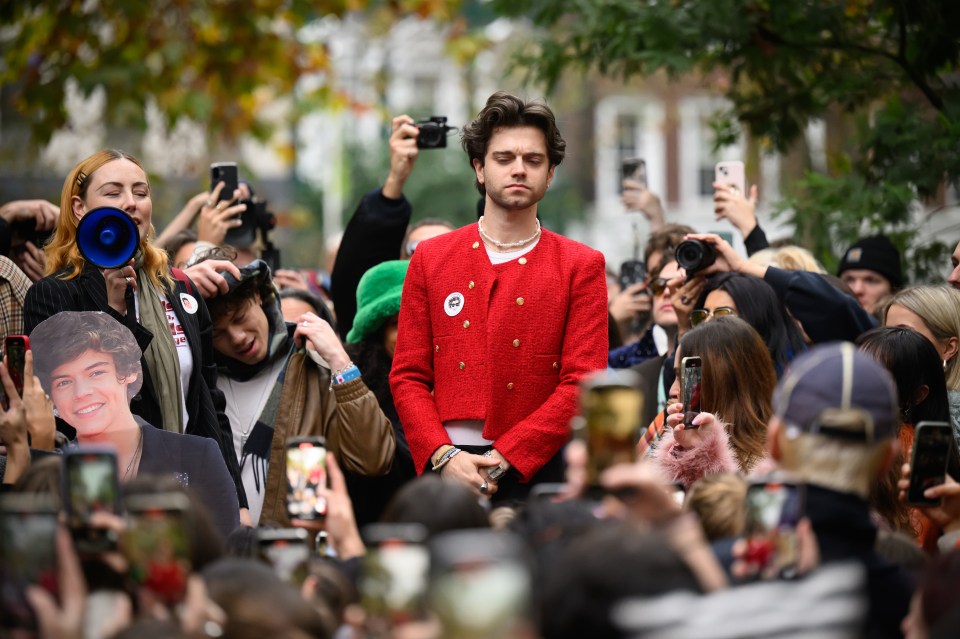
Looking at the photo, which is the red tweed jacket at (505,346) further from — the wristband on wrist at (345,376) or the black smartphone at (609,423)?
the black smartphone at (609,423)

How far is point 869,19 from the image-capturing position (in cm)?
800

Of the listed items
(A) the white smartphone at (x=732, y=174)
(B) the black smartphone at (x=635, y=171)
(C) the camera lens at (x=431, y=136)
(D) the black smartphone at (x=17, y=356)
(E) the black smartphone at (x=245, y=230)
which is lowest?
(D) the black smartphone at (x=17, y=356)

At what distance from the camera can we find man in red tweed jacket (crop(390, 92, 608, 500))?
4.87 metres

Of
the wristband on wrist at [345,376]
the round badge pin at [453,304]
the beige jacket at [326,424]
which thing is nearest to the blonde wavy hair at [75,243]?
the beige jacket at [326,424]

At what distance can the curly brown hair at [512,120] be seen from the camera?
5.02m

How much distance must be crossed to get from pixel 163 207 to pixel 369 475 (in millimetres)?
11938

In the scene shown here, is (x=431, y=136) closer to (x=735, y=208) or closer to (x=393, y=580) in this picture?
(x=735, y=208)

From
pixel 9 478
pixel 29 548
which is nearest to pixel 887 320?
pixel 9 478

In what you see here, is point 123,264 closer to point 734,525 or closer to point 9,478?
point 9,478

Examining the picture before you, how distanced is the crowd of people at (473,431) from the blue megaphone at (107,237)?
0.09 feet

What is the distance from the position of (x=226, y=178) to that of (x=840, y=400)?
4.41m

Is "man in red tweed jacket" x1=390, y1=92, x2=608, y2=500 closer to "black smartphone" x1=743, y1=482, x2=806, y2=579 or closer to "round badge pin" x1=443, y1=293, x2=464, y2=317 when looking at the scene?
"round badge pin" x1=443, y1=293, x2=464, y2=317

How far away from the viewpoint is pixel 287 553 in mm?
3287

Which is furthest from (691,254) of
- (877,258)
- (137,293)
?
(137,293)
